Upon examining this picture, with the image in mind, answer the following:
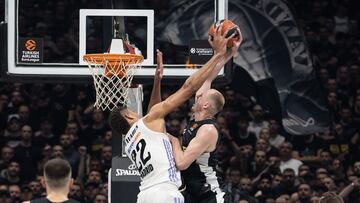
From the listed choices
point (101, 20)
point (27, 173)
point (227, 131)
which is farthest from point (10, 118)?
point (101, 20)

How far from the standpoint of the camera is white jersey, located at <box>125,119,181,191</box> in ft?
26.9

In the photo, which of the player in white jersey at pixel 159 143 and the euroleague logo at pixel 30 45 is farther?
the euroleague logo at pixel 30 45

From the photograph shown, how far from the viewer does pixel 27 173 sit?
1360 cm

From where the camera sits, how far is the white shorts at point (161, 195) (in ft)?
26.7

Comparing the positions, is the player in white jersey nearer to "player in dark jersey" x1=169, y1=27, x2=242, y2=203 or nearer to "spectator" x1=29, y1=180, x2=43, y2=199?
"player in dark jersey" x1=169, y1=27, x2=242, y2=203

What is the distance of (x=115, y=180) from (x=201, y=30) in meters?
2.93

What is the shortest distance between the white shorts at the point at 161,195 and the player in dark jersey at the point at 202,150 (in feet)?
0.65

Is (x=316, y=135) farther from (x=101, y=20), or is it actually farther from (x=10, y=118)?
(x=101, y=20)

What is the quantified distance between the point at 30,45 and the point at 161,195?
2.89 m

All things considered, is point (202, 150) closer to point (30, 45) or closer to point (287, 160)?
point (30, 45)

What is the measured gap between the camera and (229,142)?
45.7ft

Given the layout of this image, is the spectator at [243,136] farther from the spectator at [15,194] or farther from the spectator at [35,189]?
the spectator at [15,194]

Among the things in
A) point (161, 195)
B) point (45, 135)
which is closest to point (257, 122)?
point (45, 135)

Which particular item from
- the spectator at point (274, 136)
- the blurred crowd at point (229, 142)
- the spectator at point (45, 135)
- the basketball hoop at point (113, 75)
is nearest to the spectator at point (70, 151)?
the blurred crowd at point (229, 142)
